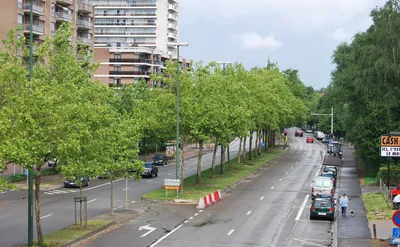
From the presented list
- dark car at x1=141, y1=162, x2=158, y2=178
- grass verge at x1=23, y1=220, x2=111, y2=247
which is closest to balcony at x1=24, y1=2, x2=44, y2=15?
dark car at x1=141, y1=162, x2=158, y2=178

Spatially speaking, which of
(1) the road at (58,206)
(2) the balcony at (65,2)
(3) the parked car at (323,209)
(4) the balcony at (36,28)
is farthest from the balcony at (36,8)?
(3) the parked car at (323,209)

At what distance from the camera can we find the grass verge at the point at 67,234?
30.0 meters

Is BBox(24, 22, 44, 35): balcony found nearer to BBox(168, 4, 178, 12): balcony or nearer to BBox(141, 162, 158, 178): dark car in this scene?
BBox(141, 162, 158, 178): dark car

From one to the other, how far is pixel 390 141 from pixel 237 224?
13.6 meters

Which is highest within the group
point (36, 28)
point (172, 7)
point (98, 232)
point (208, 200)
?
point (172, 7)

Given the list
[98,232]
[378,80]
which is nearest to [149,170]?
[378,80]

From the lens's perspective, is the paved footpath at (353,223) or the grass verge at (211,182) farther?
the grass verge at (211,182)

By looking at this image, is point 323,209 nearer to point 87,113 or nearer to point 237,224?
point 237,224

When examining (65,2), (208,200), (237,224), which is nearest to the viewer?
(237,224)

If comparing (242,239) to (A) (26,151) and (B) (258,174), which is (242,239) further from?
(B) (258,174)

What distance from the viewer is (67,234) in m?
32.2

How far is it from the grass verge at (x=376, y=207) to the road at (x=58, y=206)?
51.4 ft

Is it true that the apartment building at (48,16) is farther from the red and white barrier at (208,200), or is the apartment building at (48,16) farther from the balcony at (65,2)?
the red and white barrier at (208,200)

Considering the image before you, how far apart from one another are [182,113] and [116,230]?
58.3 ft
